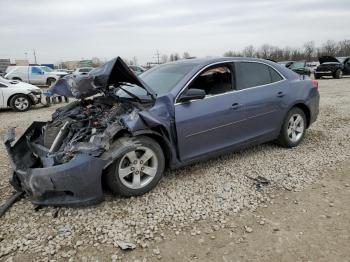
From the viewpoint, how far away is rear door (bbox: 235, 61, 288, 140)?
4848mm

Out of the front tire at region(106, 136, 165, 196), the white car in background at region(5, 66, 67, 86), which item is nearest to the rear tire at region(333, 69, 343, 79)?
the white car in background at region(5, 66, 67, 86)

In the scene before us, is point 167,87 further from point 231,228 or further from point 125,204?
point 231,228

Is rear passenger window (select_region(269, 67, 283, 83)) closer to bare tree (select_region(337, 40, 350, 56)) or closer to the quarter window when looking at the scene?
the quarter window

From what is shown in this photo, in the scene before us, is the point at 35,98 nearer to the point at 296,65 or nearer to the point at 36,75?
the point at 36,75

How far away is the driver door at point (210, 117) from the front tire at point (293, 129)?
42.6 inches

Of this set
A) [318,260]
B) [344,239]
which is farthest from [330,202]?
[318,260]

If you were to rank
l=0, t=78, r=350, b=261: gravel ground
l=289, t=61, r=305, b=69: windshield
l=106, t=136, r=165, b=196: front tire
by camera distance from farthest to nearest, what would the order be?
1. l=289, t=61, r=305, b=69: windshield
2. l=106, t=136, r=165, b=196: front tire
3. l=0, t=78, r=350, b=261: gravel ground

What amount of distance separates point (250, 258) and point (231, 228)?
0.47 metres

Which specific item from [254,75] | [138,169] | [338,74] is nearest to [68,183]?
[138,169]

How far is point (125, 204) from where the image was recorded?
377 cm

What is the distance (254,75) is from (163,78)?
1426 mm

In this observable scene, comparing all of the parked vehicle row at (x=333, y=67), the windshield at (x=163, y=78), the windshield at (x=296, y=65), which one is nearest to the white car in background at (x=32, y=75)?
the windshield at (x=296, y=65)

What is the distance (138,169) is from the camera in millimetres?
3881

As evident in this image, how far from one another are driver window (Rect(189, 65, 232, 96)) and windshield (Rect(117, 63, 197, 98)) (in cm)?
20
